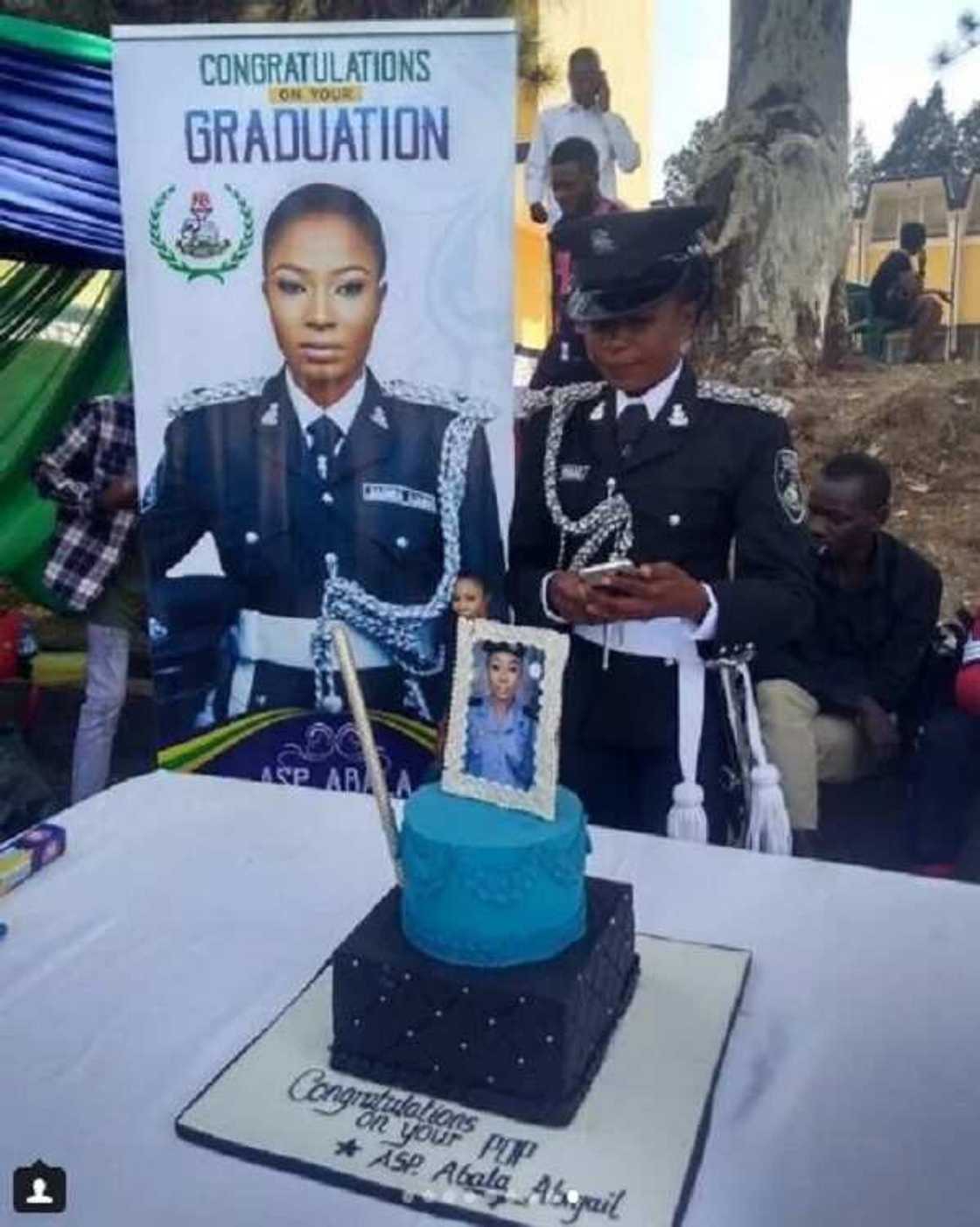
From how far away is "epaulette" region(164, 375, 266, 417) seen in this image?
2.39 meters

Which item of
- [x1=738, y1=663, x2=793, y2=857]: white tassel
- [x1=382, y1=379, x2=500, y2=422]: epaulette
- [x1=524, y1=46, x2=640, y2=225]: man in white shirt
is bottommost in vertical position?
[x1=738, y1=663, x2=793, y2=857]: white tassel

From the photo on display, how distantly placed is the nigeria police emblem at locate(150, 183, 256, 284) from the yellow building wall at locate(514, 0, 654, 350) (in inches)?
92.1

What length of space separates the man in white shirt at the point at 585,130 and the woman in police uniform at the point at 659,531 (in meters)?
2.61

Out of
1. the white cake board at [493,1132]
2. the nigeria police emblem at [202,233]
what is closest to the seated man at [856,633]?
the nigeria police emblem at [202,233]

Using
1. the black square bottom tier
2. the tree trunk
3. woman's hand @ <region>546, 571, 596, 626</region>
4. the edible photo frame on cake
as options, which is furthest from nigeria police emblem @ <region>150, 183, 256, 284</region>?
the tree trunk

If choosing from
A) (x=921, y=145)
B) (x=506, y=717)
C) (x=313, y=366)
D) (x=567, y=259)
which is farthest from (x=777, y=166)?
(x=921, y=145)

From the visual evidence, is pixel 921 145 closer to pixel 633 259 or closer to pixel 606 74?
pixel 606 74

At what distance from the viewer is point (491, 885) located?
1.03 m

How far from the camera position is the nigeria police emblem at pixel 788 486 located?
1.91 meters

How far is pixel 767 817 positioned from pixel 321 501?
1.03 metres

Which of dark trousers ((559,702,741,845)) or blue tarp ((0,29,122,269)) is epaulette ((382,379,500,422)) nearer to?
dark trousers ((559,702,741,845))

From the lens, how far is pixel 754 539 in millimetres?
1900

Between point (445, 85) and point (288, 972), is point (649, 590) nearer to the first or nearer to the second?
point (288, 972)

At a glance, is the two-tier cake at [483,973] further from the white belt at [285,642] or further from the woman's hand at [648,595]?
the white belt at [285,642]
